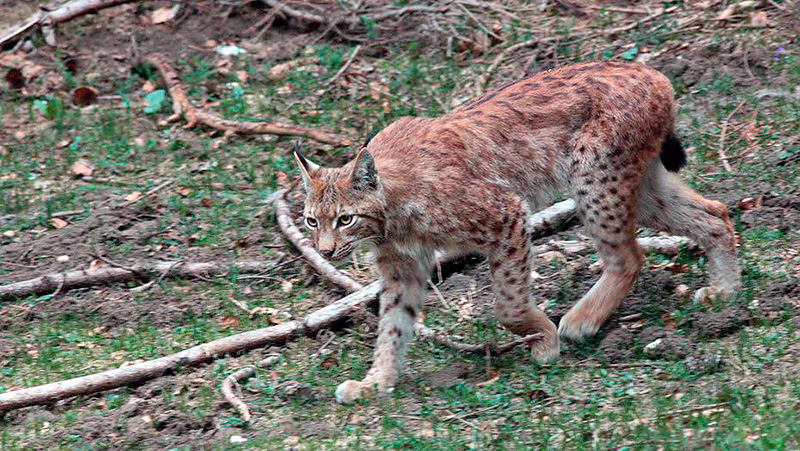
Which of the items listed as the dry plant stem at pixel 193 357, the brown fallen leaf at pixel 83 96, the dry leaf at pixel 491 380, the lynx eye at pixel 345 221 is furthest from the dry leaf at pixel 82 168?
the dry leaf at pixel 491 380

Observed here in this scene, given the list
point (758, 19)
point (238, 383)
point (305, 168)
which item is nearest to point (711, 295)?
point (305, 168)

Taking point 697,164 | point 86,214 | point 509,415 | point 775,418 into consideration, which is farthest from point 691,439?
point 86,214

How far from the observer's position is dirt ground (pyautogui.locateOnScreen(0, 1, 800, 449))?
5336 mm

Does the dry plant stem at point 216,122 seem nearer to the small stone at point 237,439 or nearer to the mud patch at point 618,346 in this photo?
the mud patch at point 618,346

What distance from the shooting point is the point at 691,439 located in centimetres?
449

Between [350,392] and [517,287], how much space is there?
1036 millimetres

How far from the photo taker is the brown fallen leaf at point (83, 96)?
31.6 feet

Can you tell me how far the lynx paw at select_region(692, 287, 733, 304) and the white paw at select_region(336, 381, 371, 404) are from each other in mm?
1999

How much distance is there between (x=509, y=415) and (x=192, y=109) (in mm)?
5107

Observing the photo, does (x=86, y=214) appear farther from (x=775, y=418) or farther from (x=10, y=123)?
(x=775, y=418)

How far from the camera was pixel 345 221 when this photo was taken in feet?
18.2

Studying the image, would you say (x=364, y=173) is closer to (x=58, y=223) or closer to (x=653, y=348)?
(x=653, y=348)

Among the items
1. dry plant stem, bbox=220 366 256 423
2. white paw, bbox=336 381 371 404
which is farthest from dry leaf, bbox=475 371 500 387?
dry plant stem, bbox=220 366 256 423

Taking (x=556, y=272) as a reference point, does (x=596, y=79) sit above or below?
above
